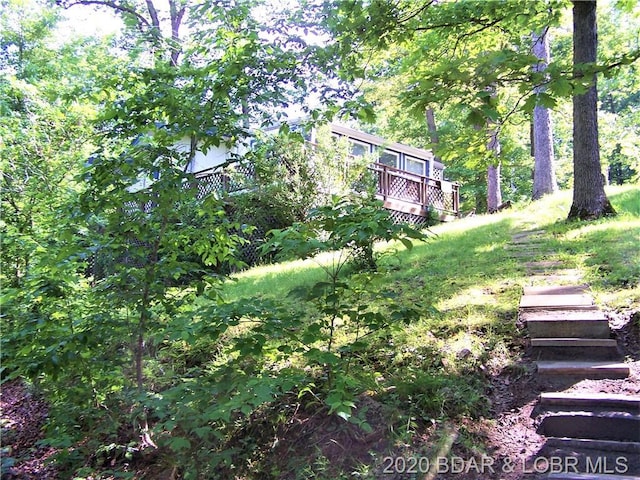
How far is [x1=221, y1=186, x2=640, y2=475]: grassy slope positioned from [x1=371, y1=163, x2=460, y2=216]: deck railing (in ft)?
21.9

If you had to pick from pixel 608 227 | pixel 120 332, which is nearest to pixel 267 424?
pixel 120 332

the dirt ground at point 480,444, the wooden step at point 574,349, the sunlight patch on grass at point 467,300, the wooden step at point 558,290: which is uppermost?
the wooden step at point 558,290

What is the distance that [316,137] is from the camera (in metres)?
11.6

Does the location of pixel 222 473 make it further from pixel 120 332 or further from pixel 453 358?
pixel 453 358

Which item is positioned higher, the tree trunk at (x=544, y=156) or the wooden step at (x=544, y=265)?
the tree trunk at (x=544, y=156)

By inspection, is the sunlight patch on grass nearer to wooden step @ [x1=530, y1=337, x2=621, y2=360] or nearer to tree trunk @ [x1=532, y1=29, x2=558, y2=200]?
wooden step @ [x1=530, y1=337, x2=621, y2=360]

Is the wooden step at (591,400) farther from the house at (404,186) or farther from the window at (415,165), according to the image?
the window at (415,165)

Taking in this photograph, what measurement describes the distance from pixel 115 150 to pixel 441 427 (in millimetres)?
3332

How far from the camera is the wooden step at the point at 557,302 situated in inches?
158

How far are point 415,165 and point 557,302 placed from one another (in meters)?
17.2

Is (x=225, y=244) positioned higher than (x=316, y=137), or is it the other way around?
(x=316, y=137)

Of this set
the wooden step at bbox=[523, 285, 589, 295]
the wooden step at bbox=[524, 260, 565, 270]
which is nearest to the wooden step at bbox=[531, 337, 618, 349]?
the wooden step at bbox=[523, 285, 589, 295]

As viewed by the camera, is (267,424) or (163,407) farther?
(267,424)

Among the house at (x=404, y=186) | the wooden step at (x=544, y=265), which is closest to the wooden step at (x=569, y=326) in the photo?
the wooden step at (x=544, y=265)
